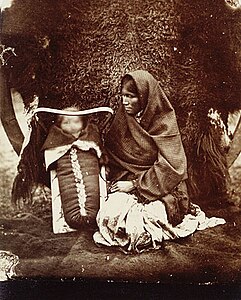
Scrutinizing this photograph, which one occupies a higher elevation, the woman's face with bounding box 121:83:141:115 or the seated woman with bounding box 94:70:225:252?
the woman's face with bounding box 121:83:141:115

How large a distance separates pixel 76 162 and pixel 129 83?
0.20m

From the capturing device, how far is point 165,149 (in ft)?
3.75

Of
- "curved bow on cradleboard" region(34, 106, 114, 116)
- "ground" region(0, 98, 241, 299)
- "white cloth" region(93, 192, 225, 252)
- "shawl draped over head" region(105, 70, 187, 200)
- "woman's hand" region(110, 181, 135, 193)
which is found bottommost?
"ground" region(0, 98, 241, 299)

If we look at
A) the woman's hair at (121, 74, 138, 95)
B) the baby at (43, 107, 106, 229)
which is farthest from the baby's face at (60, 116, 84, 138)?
the woman's hair at (121, 74, 138, 95)

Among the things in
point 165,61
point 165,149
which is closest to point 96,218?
point 165,149

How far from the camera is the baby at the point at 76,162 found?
1148 millimetres

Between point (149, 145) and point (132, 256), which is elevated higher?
point (149, 145)

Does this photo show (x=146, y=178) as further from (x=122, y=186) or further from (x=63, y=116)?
(x=63, y=116)

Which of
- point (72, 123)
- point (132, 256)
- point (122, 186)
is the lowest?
point (132, 256)

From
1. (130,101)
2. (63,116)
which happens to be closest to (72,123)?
(63,116)

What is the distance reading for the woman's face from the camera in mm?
1149

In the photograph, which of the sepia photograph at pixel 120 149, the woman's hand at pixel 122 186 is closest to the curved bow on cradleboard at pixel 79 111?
the sepia photograph at pixel 120 149

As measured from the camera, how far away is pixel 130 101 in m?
1.15

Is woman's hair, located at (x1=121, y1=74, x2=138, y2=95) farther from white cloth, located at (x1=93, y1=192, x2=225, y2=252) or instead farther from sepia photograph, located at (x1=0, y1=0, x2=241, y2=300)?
white cloth, located at (x1=93, y1=192, x2=225, y2=252)
